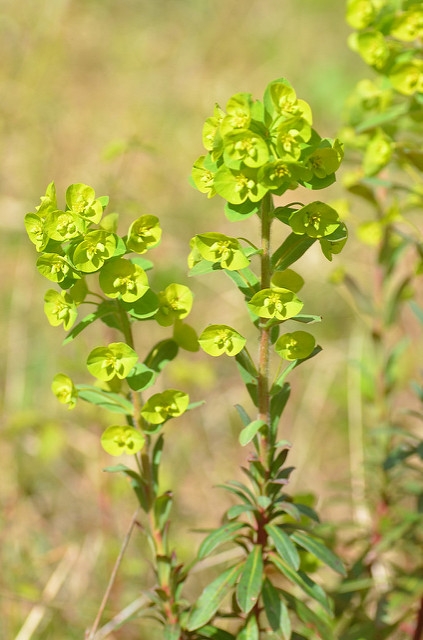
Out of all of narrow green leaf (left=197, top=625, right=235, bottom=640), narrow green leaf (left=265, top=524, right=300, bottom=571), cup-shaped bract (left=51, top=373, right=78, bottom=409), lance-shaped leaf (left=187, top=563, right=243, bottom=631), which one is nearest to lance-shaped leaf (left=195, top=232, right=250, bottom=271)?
cup-shaped bract (left=51, top=373, right=78, bottom=409)

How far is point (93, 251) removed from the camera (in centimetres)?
133

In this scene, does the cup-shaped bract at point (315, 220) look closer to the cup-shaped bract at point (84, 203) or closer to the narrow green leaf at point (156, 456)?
the cup-shaped bract at point (84, 203)

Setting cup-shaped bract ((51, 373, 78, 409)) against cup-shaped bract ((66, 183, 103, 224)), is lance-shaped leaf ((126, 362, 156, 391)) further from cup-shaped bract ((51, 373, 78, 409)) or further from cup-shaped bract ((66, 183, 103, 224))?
cup-shaped bract ((66, 183, 103, 224))

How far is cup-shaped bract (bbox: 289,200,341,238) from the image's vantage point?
51.6 inches

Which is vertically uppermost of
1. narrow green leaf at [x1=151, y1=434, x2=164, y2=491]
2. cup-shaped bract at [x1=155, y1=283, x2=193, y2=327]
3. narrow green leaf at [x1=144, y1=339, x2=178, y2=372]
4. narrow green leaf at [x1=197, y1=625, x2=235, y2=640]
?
cup-shaped bract at [x1=155, y1=283, x2=193, y2=327]

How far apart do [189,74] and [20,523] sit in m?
4.03

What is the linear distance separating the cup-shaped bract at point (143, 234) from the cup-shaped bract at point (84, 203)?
0.23 ft

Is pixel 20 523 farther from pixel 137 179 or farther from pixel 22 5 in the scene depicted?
pixel 22 5

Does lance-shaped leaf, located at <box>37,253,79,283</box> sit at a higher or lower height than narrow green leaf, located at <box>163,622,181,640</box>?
higher

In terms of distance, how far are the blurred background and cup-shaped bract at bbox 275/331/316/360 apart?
1.95ft

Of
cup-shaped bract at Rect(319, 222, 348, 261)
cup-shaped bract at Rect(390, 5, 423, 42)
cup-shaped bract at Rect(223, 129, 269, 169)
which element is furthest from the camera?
cup-shaped bract at Rect(390, 5, 423, 42)

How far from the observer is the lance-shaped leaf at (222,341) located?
1387 millimetres

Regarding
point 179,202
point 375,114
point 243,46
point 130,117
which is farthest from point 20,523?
point 243,46

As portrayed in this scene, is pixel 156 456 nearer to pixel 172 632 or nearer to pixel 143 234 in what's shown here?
pixel 172 632
